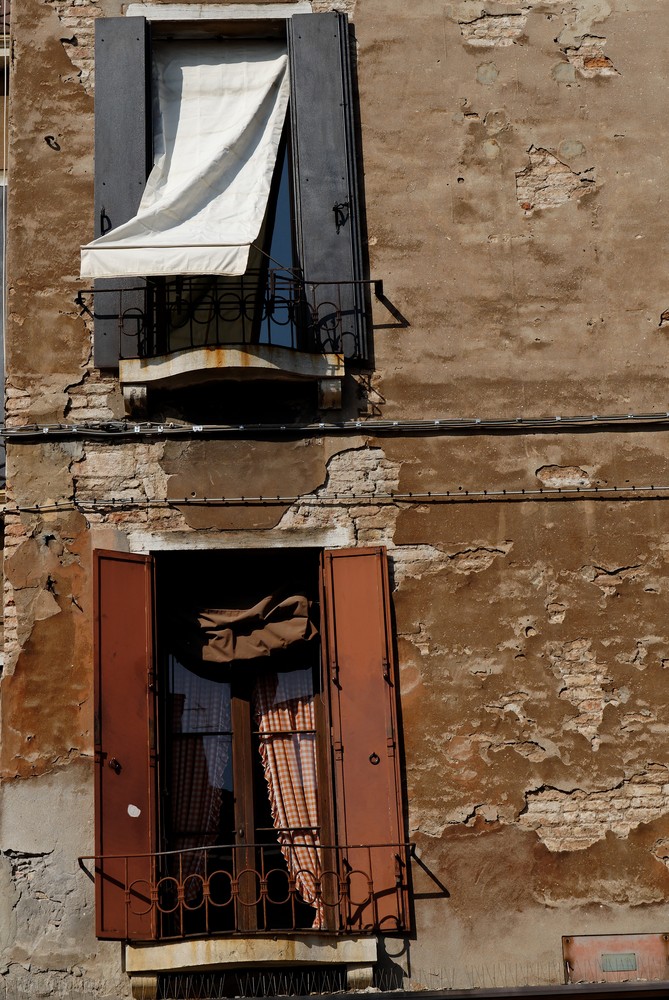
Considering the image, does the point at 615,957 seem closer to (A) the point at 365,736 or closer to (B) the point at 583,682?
(B) the point at 583,682

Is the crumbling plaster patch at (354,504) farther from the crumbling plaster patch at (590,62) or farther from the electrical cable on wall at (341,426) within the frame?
the crumbling plaster patch at (590,62)

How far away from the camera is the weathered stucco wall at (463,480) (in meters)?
7.72

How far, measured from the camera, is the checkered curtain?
7.83m

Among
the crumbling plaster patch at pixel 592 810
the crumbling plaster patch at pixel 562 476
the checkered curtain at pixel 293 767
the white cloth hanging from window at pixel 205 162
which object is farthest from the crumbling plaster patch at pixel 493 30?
the crumbling plaster patch at pixel 592 810

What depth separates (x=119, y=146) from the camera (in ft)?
29.1

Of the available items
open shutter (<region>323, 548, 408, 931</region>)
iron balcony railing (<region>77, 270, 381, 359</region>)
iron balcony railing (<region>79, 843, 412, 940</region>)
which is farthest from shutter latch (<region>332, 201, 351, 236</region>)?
iron balcony railing (<region>79, 843, 412, 940</region>)

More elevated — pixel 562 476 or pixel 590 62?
pixel 590 62

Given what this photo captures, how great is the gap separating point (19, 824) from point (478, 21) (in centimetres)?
581

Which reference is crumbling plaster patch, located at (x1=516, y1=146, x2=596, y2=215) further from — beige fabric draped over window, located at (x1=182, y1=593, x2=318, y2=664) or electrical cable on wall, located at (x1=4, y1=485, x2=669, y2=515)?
beige fabric draped over window, located at (x1=182, y1=593, x2=318, y2=664)

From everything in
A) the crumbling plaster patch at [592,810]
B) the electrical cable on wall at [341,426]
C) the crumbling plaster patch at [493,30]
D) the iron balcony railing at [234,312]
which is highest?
the crumbling plaster patch at [493,30]

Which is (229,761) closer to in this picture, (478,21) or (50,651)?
(50,651)

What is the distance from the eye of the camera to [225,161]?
8.91 meters

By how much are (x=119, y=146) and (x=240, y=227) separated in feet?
3.41

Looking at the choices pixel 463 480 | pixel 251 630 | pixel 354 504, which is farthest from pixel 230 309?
pixel 251 630
